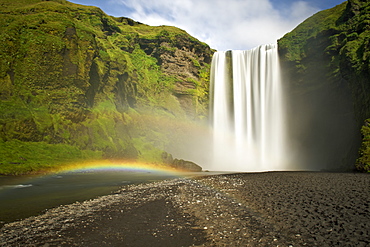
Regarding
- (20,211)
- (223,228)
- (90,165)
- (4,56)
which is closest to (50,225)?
(20,211)

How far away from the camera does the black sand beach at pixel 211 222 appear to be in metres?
6.89

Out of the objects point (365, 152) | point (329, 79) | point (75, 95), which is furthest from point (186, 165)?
point (329, 79)

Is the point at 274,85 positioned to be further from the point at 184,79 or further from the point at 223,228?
the point at 223,228

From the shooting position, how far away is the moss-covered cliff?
30203 millimetres

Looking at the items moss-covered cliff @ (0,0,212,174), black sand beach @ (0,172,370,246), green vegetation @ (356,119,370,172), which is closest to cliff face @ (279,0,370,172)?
green vegetation @ (356,119,370,172)

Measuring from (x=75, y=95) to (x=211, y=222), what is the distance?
3851cm

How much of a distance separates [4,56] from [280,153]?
192 feet

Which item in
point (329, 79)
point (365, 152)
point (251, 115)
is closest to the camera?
point (365, 152)

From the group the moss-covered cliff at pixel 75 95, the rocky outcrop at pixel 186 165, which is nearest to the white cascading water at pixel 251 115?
the moss-covered cliff at pixel 75 95

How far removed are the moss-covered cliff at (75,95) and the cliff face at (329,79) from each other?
2690cm

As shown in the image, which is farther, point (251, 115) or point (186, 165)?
point (251, 115)

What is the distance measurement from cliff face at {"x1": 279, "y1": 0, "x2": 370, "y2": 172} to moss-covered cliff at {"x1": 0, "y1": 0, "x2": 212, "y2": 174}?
88.3ft

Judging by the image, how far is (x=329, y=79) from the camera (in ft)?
148

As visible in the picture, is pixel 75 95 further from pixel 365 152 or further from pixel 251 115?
pixel 365 152
